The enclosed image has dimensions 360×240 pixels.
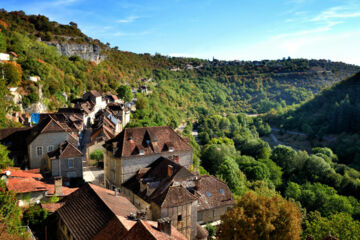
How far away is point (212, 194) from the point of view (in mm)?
28828

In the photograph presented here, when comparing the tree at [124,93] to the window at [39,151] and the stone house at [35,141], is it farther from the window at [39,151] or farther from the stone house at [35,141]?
the window at [39,151]

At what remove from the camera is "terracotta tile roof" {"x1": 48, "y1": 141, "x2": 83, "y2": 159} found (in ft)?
95.7

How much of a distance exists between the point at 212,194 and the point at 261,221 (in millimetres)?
12740

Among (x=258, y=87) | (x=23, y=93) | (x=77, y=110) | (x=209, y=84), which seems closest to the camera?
(x=23, y=93)

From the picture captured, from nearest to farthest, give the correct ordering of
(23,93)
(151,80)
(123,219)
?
(123,219), (23,93), (151,80)

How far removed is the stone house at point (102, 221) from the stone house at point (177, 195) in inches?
103

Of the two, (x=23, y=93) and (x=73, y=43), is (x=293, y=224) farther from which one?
(x=73, y=43)

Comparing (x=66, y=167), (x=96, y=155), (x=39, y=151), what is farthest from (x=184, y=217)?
(x=96, y=155)

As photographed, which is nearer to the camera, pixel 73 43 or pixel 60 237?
pixel 60 237

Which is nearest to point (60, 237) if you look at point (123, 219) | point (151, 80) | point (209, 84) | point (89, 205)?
point (89, 205)

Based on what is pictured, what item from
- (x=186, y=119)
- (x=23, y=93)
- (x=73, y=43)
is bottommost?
(x=186, y=119)

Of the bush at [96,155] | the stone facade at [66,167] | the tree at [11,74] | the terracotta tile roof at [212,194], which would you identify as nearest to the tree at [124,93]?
the tree at [11,74]

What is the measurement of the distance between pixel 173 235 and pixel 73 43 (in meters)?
79.4

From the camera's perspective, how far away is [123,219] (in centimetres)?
1529
